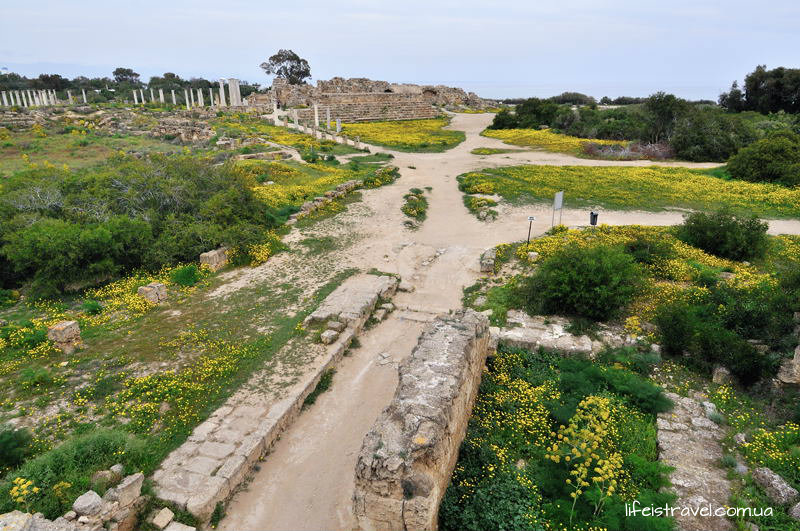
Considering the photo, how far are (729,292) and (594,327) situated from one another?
3.20 meters

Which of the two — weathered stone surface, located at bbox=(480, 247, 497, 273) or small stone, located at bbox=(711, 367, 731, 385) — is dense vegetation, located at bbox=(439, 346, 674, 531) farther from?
weathered stone surface, located at bbox=(480, 247, 497, 273)

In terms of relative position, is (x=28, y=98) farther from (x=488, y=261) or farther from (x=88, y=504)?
(x=88, y=504)

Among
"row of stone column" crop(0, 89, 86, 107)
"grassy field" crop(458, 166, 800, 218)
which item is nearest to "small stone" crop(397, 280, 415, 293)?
"grassy field" crop(458, 166, 800, 218)

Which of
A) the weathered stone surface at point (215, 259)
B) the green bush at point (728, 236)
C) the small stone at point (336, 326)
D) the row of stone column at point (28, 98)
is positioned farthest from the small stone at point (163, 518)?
Result: the row of stone column at point (28, 98)

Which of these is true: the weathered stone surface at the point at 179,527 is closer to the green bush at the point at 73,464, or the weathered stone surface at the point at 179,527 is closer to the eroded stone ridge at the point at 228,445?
the eroded stone ridge at the point at 228,445

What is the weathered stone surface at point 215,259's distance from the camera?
1362cm

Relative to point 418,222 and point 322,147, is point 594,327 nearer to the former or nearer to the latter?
point 418,222

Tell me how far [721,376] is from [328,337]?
815cm

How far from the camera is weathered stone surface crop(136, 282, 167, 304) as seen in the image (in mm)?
11555

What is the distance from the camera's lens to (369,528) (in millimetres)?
A: 5340

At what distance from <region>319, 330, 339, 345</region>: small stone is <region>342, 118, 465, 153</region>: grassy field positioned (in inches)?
1006

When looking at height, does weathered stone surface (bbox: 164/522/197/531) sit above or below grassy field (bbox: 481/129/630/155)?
below

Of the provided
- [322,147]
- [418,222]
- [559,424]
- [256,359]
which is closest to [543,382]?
[559,424]

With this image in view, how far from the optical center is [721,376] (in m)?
8.51
